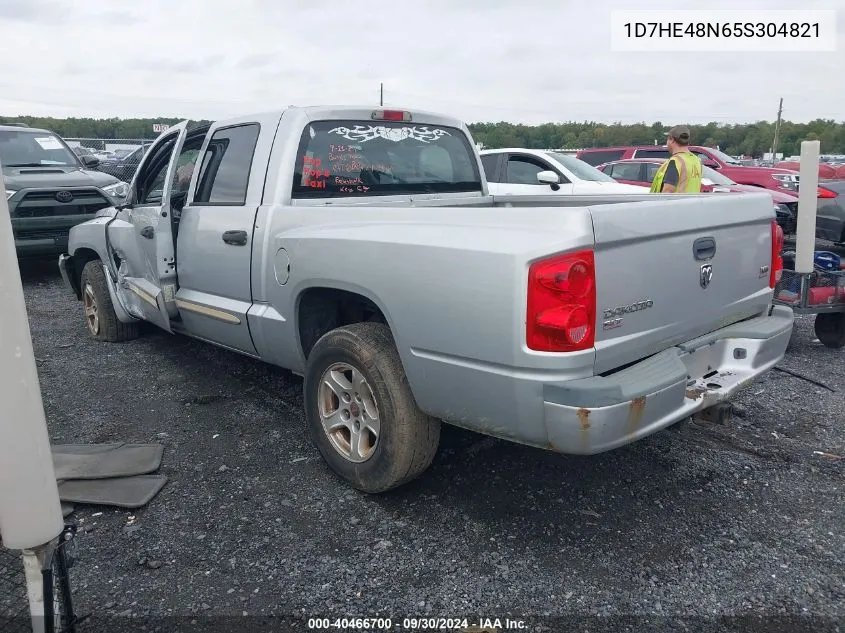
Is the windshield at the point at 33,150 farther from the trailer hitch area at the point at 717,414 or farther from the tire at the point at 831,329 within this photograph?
the tire at the point at 831,329

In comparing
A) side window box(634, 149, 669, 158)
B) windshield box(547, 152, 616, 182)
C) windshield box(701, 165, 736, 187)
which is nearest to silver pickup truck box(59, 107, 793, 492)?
windshield box(547, 152, 616, 182)

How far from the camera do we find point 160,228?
4.56m

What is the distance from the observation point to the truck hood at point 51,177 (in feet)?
28.4

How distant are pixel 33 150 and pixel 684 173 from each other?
8.64 meters

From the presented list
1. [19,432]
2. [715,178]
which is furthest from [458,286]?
[715,178]

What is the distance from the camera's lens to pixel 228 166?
4.22m

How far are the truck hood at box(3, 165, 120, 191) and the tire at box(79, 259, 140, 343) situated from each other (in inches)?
133

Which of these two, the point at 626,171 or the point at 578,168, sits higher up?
the point at 578,168

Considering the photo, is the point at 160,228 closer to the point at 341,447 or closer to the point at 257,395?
the point at 257,395

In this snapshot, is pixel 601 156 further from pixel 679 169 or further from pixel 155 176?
pixel 155 176

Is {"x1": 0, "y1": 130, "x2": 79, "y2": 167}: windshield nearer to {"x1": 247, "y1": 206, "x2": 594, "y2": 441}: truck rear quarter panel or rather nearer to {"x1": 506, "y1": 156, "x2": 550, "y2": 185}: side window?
{"x1": 506, "y1": 156, "x2": 550, "y2": 185}: side window

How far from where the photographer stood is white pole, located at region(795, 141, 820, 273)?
471cm

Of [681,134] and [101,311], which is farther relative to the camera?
[681,134]

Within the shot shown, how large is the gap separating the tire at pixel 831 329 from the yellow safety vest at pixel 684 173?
5.36ft
